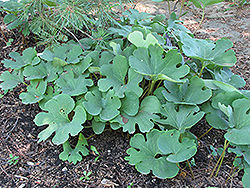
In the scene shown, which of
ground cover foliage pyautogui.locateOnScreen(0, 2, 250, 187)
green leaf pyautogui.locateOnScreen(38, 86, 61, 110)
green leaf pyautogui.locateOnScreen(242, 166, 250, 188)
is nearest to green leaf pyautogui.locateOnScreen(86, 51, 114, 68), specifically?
ground cover foliage pyautogui.locateOnScreen(0, 2, 250, 187)

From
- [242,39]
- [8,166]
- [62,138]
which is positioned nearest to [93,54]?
[62,138]

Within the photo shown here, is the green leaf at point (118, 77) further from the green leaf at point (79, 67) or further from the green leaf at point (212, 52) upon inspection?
the green leaf at point (212, 52)

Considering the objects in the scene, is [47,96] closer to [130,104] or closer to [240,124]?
[130,104]

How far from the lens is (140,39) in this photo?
1.55 metres

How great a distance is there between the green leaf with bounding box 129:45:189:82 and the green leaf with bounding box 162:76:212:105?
0.12m

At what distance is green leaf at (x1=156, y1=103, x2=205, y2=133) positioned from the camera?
136 centimetres

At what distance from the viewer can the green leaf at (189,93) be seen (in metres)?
1.44

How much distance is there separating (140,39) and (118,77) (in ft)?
1.06

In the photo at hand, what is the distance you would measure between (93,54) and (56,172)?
0.94m

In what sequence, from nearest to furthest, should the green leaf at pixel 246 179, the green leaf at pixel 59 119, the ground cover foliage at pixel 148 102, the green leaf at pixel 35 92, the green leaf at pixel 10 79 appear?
the green leaf at pixel 246 179 → the ground cover foliage at pixel 148 102 → the green leaf at pixel 59 119 → the green leaf at pixel 35 92 → the green leaf at pixel 10 79

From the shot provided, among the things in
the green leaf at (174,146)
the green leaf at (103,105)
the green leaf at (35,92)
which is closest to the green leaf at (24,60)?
the green leaf at (35,92)

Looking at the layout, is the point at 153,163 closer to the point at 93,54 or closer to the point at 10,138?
the point at 93,54

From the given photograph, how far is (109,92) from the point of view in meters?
1.50

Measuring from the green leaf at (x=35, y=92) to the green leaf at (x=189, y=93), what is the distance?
0.94m
